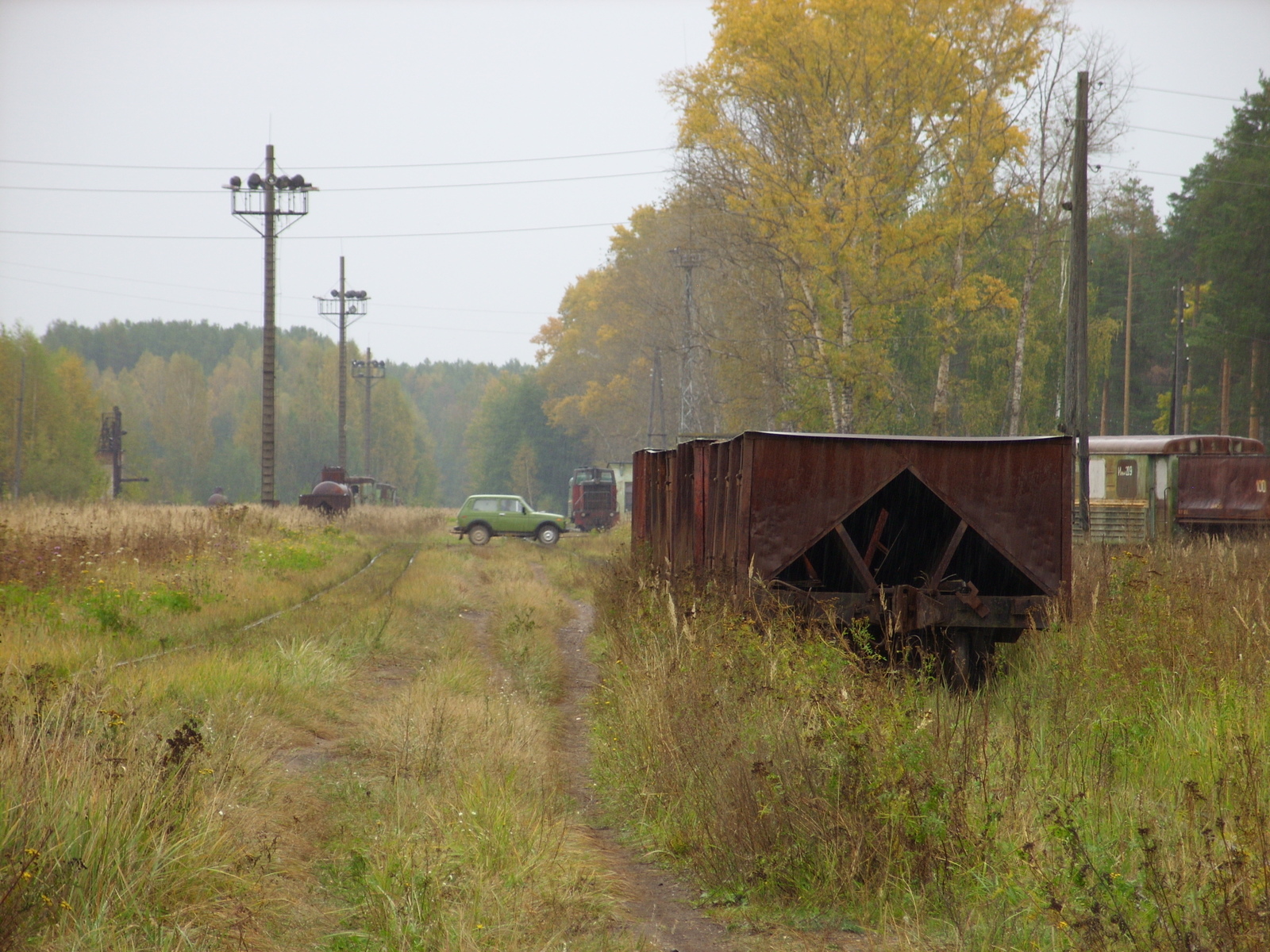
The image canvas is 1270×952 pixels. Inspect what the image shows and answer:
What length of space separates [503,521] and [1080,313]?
21911 mm

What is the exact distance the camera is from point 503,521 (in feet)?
113

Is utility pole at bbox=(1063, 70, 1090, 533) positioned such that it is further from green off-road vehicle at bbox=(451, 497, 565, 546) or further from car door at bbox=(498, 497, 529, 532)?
car door at bbox=(498, 497, 529, 532)

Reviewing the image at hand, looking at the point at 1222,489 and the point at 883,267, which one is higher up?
the point at 883,267

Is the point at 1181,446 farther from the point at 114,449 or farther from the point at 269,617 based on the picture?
the point at 114,449

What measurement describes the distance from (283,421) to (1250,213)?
288 feet

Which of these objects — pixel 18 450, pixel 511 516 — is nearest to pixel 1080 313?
pixel 511 516

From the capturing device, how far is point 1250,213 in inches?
1474

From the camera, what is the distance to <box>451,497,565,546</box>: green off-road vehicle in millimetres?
34125

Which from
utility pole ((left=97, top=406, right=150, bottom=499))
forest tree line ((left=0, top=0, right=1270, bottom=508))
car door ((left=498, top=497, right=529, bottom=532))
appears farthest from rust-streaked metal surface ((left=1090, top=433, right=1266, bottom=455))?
utility pole ((left=97, top=406, right=150, bottom=499))

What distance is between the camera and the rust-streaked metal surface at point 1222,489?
70.8ft

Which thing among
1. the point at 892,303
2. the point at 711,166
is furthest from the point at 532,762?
the point at 711,166

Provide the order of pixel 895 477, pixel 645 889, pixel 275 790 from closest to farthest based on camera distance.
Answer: pixel 645 889
pixel 275 790
pixel 895 477

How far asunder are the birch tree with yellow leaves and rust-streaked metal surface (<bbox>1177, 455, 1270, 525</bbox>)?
552 centimetres

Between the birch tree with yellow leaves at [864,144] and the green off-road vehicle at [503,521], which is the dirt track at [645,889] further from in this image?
the green off-road vehicle at [503,521]
